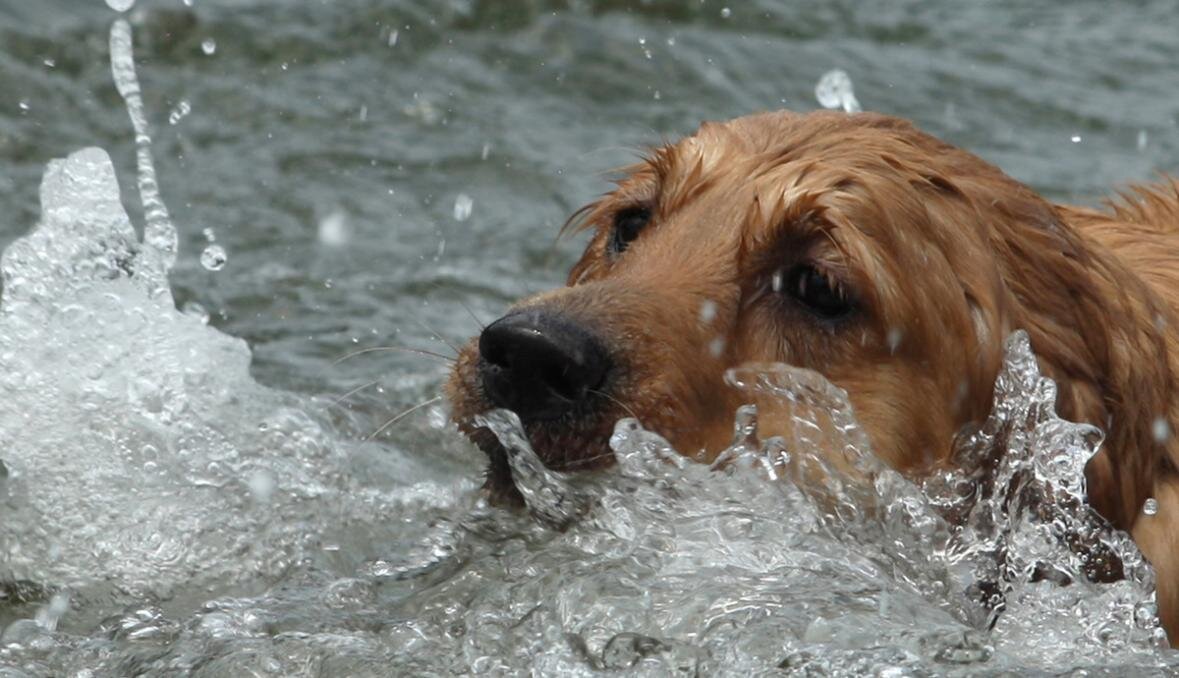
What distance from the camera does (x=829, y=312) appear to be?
4320mm

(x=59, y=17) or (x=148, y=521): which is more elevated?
(x=59, y=17)

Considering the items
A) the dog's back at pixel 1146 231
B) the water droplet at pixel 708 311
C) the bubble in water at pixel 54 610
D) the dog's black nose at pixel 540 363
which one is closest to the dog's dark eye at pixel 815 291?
the water droplet at pixel 708 311

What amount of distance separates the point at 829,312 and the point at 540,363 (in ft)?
2.38

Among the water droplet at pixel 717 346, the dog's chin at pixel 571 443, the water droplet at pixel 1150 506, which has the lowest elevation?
the water droplet at pixel 1150 506

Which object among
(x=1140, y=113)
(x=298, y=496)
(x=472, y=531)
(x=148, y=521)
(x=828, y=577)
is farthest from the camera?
(x=1140, y=113)

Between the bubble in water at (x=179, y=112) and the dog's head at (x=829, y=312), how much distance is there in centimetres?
439

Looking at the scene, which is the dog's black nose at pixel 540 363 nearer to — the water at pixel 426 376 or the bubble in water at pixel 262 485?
the water at pixel 426 376

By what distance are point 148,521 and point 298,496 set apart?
0.53 meters

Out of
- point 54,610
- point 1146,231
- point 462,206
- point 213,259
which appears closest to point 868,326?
point 1146,231

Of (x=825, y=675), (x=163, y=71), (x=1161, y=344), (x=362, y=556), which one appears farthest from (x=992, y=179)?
(x=163, y=71)

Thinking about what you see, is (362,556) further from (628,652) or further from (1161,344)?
(1161,344)

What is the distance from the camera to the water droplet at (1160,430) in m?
4.31

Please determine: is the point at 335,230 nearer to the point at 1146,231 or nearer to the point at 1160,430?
the point at 1146,231

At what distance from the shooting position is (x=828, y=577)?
4.34m
